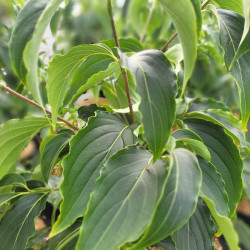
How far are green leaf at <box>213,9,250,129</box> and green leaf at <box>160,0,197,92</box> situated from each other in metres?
0.20

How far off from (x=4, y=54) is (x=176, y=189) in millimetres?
531

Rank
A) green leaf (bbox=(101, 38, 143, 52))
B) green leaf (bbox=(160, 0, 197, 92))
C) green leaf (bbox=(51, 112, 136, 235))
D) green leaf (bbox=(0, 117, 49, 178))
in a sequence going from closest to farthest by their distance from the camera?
green leaf (bbox=(160, 0, 197, 92)), green leaf (bbox=(51, 112, 136, 235)), green leaf (bbox=(0, 117, 49, 178)), green leaf (bbox=(101, 38, 143, 52))

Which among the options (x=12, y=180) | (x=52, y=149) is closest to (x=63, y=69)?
(x=52, y=149)

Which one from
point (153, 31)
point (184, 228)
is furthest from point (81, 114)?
point (153, 31)

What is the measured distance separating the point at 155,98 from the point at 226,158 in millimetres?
251

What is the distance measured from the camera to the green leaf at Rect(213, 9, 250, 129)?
48 cm

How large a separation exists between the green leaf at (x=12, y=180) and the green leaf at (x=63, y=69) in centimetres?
19

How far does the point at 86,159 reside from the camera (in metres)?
0.46

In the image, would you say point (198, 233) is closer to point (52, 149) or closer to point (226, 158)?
point (226, 158)

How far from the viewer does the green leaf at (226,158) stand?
0.52 m

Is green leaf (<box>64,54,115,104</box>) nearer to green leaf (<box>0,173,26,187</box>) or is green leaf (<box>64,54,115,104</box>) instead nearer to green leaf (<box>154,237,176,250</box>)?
green leaf (<box>0,173,26,187</box>)

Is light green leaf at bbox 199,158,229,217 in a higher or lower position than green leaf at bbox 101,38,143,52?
lower

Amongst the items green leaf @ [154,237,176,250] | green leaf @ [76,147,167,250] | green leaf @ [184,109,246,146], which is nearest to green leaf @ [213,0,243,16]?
green leaf @ [184,109,246,146]

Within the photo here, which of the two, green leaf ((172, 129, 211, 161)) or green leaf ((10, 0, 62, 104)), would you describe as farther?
green leaf ((172, 129, 211, 161))
